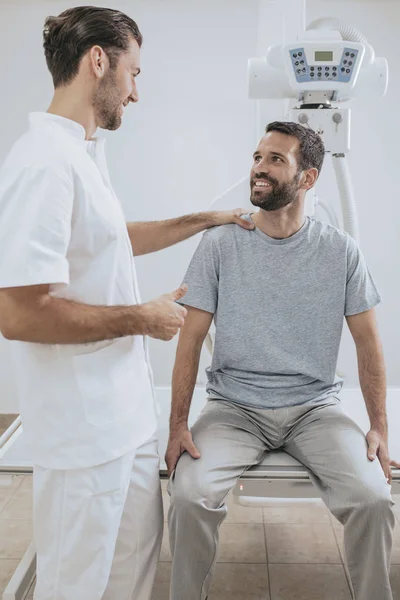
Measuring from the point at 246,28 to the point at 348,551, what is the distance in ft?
8.61

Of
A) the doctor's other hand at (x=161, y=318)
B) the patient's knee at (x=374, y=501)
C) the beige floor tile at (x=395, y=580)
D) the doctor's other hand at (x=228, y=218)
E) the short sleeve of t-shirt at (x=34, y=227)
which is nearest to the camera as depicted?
the short sleeve of t-shirt at (x=34, y=227)

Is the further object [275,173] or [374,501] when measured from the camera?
[275,173]

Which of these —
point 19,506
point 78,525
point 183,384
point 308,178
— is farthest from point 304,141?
point 19,506

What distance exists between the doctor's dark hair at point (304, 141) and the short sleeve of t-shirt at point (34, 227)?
871mm

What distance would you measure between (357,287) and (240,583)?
104cm

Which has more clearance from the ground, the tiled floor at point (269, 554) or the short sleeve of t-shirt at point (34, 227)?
the short sleeve of t-shirt at point (34, 227)

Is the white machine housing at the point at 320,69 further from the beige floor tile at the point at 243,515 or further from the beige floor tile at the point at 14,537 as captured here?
the beige floor tile at the point at 14,537

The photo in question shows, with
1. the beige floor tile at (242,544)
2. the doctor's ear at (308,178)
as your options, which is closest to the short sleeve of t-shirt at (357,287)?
the doctor's ear at (308,178)

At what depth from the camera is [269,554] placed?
2254 mm

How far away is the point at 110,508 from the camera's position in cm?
138

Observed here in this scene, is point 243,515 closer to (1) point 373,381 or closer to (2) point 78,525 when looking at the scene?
(1) point 373,381

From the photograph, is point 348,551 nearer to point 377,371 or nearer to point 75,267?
point 377,371

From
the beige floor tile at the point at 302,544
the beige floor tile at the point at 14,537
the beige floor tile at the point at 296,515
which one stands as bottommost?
the beige floor tile at the point at 296,515

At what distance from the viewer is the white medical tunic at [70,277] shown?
3.96 feet
